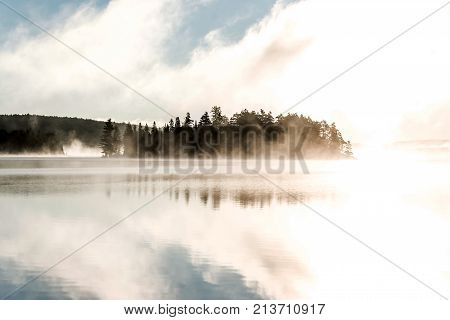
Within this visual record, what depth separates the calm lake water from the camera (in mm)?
14688

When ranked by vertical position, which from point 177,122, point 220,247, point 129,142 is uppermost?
point 177,122

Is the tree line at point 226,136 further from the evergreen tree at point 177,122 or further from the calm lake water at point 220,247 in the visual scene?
the calm lake water at point 220,247

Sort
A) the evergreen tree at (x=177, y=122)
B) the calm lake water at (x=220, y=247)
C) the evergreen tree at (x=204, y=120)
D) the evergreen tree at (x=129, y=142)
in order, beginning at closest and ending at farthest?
the calm lake water at (x=220, y=247) → the evergreen tree at (x=204, y=120) → the evergreen tree at (x=177, y=122) → the evergreen tree at (x=129, y=142)

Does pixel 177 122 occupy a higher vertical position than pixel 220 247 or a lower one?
higher

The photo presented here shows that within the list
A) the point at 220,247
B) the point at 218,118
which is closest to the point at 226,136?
the point at 218,118

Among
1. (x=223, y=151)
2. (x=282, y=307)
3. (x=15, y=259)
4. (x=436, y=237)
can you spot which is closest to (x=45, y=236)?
(x=15, y=259)

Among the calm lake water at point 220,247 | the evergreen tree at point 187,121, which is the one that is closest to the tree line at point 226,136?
the evergreen tree at point 187,121

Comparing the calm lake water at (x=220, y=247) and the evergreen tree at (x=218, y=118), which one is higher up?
the evergreen tree at (x=218, y=118)

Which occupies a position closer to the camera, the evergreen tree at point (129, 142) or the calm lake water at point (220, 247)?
the calm lake water at point (220, 247)

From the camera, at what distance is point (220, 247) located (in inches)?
768

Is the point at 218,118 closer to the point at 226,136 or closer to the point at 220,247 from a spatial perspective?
the point at 226,136

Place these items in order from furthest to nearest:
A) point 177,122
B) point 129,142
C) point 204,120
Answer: point 129,142 → point 177,122 → point 204,120

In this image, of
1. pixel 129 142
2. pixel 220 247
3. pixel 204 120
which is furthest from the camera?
pixel 129 142

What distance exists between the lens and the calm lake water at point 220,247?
14688 millimetres
